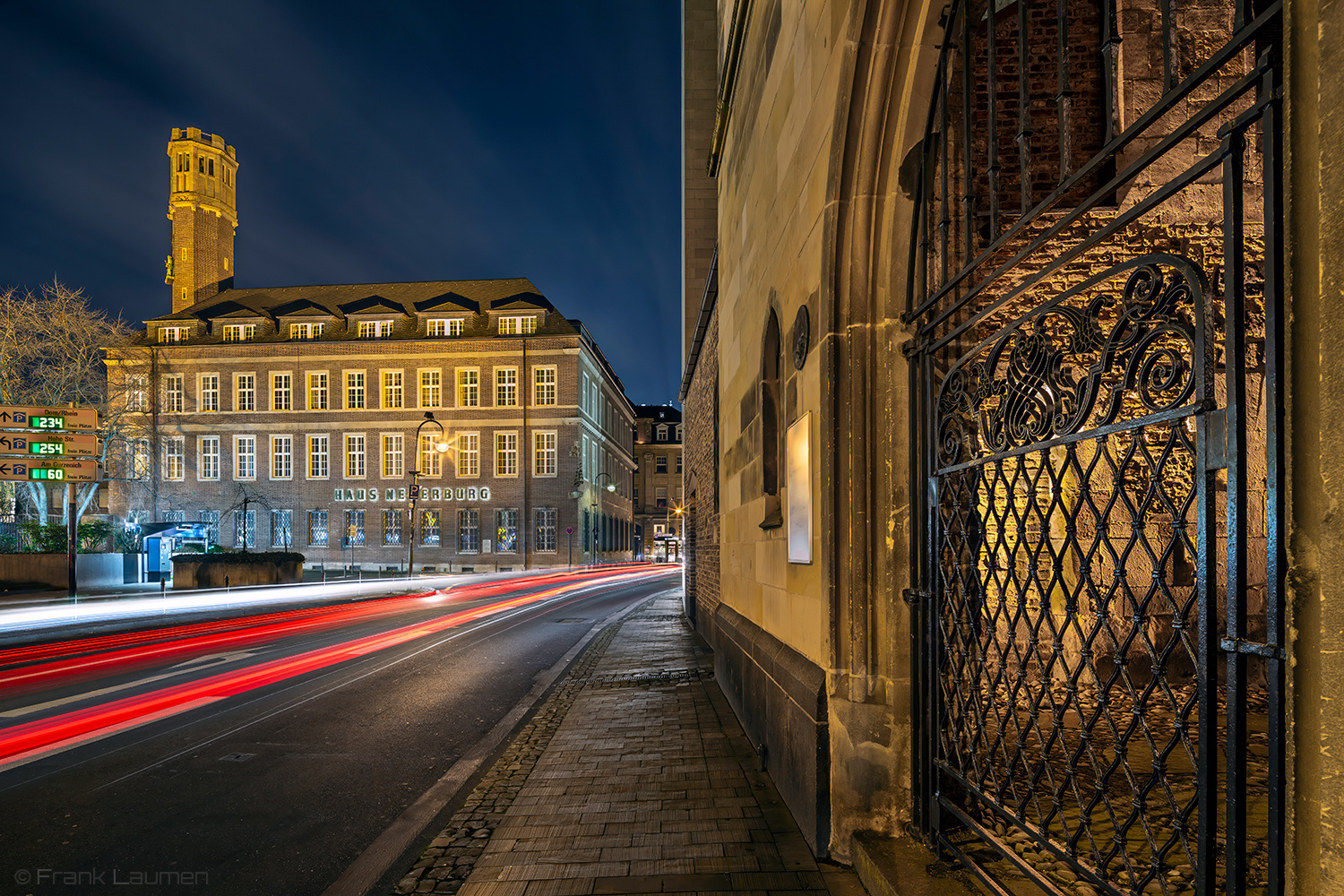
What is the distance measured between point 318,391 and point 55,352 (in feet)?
69.5

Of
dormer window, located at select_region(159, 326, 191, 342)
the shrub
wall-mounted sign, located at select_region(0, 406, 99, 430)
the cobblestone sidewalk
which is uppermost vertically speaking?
dormer window, located at select_region(159, 326, 191, 342)

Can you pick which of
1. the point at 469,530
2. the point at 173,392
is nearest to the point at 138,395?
the point at 173,392

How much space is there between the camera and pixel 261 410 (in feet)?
193

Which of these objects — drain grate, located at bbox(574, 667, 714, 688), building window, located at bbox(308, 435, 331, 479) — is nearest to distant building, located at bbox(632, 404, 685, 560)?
building window, located at bbox(308, 435, 331, 479)

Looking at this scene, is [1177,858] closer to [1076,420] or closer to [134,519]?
[1076,420]

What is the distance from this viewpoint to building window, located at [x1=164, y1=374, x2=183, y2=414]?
194ft

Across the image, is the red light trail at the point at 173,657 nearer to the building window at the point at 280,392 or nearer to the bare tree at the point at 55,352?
the bare tree at the point at 55,352

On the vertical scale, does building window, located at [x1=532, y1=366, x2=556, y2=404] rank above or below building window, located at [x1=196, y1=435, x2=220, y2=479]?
above

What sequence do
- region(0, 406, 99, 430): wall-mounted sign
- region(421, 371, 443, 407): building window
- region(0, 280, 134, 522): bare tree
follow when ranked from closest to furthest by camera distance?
region(0, 406, 99, 430): wall-mounted sign, region(0, 280, 134, 522): bare tree, region(421, 371, 443, 407): building window

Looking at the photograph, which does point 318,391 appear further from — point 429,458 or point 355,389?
point 429,458

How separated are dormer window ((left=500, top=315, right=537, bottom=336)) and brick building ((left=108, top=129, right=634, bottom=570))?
0.15 metres

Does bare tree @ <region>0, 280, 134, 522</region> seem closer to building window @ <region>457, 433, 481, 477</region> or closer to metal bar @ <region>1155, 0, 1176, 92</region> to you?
building window @ <region>457, 433, 481, 477</region>

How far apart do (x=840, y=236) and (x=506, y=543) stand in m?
54.1

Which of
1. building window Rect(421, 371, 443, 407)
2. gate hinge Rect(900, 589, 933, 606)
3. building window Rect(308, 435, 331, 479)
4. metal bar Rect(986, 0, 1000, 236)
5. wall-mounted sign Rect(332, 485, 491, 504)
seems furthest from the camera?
building window Rect(308, 435, 331, 479)
